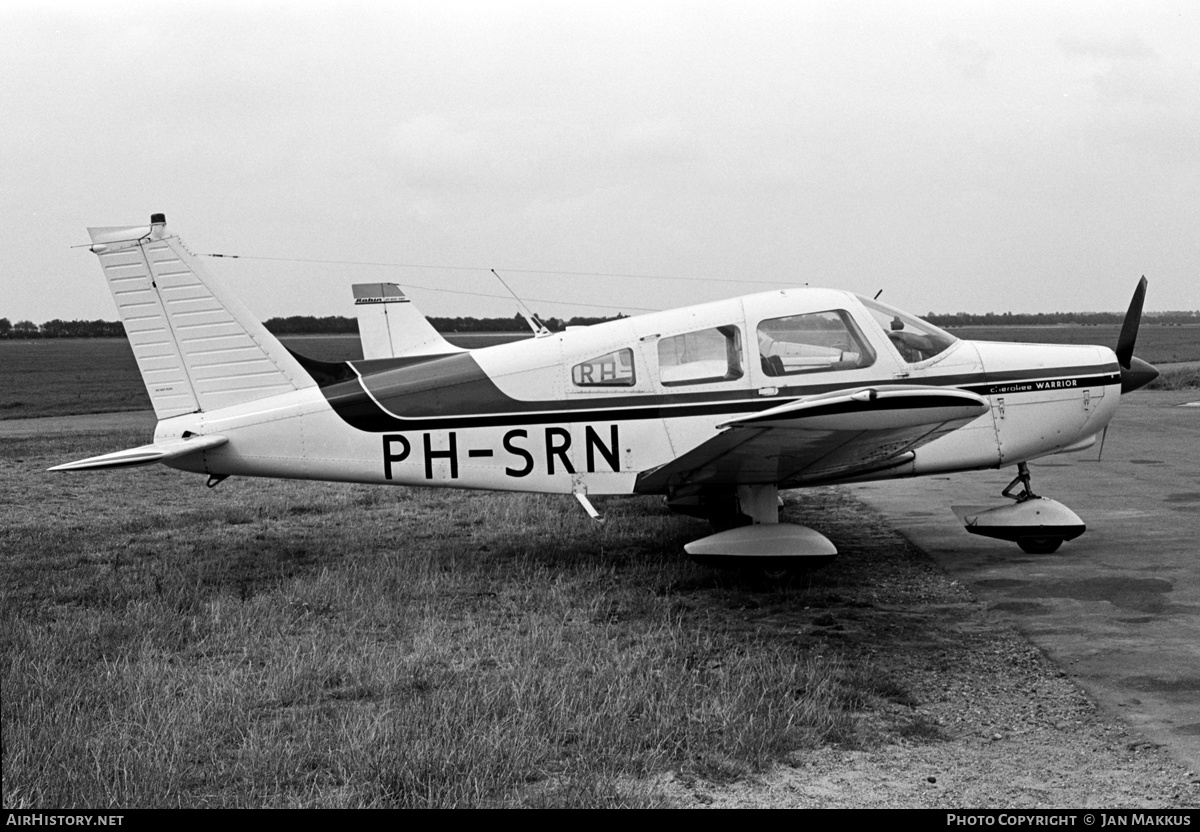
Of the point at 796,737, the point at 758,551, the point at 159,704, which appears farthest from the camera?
the point at 758,551

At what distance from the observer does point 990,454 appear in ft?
26.7

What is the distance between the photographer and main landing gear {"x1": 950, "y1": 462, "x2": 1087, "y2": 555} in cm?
831

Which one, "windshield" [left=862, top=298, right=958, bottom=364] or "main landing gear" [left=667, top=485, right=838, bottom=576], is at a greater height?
"windshield" [left=862, top=298, right=958, bottom=364]

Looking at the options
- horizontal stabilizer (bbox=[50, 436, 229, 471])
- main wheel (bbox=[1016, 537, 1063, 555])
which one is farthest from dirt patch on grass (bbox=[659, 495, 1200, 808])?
horizontal stabilizer (bbox=[50, 436, 229, 471])

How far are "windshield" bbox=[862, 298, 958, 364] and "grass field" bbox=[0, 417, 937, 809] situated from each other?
176 centimetres

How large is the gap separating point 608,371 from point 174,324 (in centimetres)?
349

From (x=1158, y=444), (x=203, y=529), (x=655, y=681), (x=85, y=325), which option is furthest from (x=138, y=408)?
(x=85, y=325)

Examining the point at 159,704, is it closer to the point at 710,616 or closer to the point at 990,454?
the point at 710,616

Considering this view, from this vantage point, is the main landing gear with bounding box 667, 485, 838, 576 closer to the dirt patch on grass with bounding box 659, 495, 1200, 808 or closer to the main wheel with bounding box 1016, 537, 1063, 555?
the dirt patch on grass with bounding box 659, 495, 1200, 808

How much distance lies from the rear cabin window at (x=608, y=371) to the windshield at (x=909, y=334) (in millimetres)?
1888

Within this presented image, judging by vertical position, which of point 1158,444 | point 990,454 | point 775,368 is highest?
point 775,368

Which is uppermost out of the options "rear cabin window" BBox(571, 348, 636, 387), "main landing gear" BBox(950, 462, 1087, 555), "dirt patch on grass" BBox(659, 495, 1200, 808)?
"rear cabin window" BBox(571, 348, 636, 387)

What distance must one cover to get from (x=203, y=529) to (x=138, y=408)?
22.4m

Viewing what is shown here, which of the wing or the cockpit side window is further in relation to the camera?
the cockpit side window
